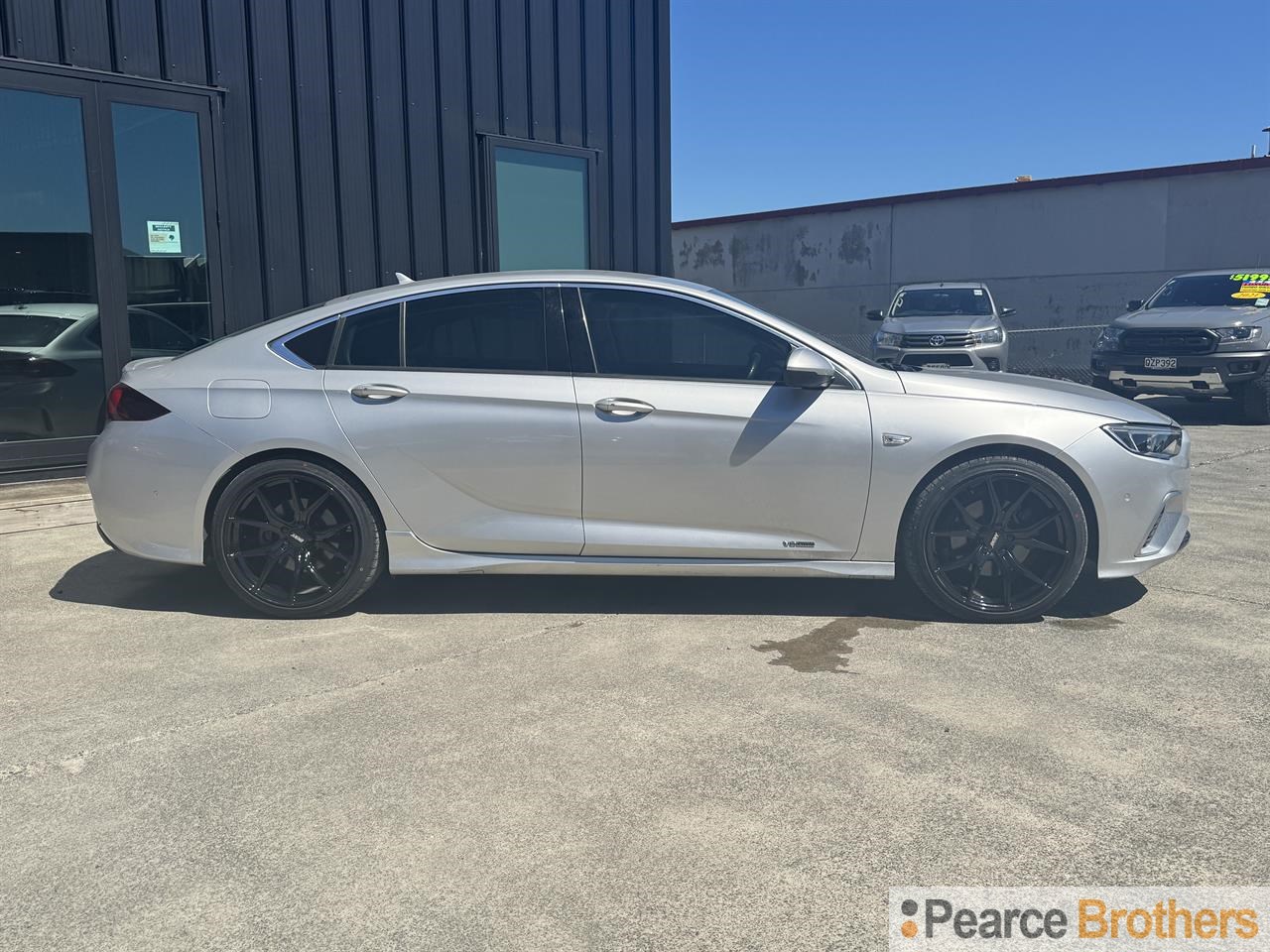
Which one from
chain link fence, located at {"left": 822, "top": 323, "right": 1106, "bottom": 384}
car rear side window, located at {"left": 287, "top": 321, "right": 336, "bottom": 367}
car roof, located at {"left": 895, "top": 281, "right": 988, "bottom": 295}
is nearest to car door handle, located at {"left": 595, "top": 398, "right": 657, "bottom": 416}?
car rear side window, located at {"left": 287, "top": 321, "right": 336, "bottom": 367}

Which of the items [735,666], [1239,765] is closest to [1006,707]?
[1239,765]

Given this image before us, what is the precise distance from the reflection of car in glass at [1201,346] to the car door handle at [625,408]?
9253 mm

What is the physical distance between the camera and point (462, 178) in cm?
971

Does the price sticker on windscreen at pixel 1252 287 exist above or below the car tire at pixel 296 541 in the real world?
above

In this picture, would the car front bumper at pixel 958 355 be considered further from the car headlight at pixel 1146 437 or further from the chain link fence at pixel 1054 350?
the car headlight at pixel 1146 437

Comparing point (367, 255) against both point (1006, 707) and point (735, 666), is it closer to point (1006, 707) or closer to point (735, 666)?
point (735, 666)

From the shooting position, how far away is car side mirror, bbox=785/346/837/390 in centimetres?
432

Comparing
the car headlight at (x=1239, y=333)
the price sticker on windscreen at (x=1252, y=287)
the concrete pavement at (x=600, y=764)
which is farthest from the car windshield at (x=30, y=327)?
the price sticker on windscreen at (x=1252, y=287)

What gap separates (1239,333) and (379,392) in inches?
425

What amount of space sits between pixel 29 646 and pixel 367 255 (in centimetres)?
550

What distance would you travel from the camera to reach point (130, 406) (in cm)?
453

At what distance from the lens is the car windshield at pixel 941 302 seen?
14.9m

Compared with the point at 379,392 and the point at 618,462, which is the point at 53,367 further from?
the point at 618,462

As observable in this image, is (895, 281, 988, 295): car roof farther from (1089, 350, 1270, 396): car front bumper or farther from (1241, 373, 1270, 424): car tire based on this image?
(1241, 373, 1270, 424): car tire
